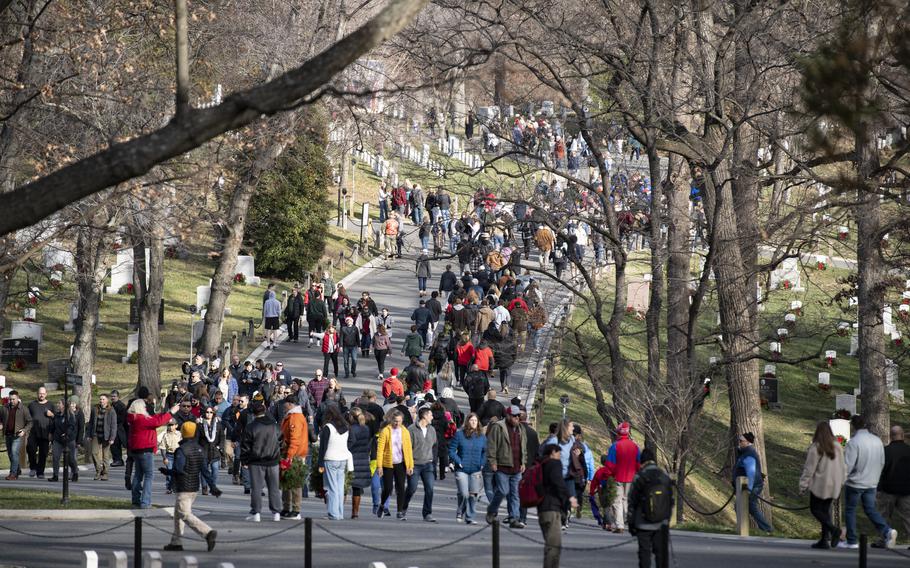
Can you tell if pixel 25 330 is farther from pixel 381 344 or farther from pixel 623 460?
pixel 623 460

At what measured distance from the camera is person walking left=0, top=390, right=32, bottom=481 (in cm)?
2450

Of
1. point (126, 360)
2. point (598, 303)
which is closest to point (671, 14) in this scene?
point (598, 303)

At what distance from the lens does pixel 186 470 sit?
15977mm

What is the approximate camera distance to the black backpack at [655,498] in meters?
13.4

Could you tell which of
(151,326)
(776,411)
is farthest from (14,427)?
(776,411)

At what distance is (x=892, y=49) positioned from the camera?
1318cm

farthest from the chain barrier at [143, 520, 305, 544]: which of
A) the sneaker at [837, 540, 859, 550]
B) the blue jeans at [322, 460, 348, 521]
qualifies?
the sneaker at [837, 540, 859, 550]

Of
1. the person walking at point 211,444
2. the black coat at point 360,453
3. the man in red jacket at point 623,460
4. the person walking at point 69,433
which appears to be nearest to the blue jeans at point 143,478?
the person walking at point 211,444

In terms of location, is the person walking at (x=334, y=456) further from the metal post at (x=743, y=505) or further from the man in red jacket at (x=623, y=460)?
the metal post at (x=743, y=505)

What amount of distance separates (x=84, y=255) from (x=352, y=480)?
38.5 ft

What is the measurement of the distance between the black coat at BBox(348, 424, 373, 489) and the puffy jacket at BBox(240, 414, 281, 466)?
1.39 metres

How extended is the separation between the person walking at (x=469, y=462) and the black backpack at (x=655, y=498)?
552cm

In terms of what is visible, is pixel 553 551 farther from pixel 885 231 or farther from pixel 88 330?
Answer: pixel 88 330

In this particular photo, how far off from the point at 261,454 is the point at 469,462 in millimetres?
2895
